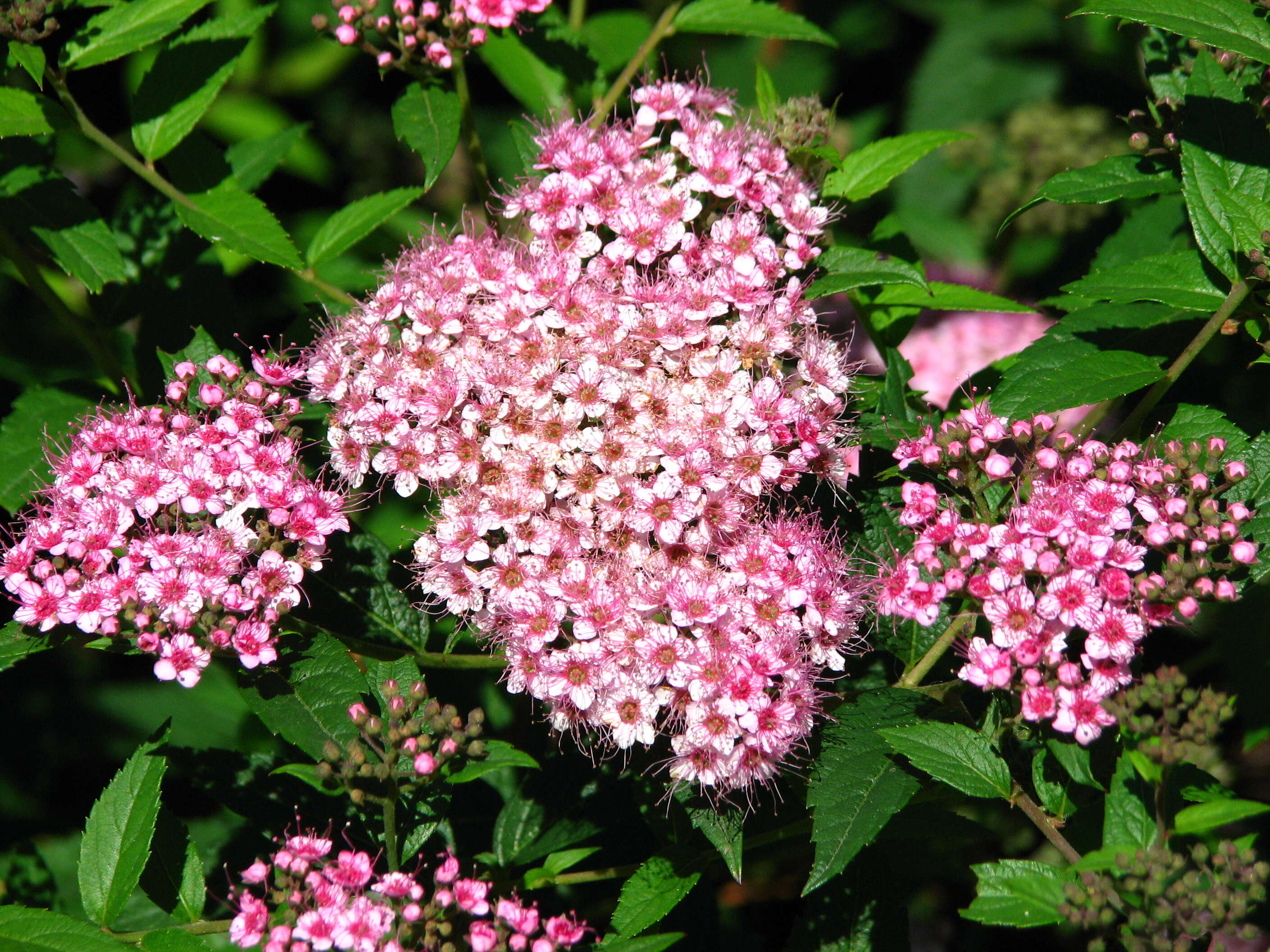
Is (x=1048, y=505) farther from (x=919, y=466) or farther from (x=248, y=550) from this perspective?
(x=248, y=550)

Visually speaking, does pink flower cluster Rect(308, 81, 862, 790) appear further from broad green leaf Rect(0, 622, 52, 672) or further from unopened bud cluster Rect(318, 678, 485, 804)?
broad green leaf Rect(0, 622, 52, 672)

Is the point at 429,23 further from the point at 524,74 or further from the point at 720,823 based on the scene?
the point at 720,823

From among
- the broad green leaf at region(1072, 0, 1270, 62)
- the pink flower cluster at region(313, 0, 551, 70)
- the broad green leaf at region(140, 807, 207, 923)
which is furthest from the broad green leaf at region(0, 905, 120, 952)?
the broad green leaf at region(1072, 0, 1270, 62)

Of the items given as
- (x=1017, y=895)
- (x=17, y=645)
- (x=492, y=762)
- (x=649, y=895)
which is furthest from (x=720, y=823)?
(x=17, y=645)

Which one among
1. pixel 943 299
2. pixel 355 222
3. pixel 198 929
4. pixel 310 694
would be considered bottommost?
pixel 198 929

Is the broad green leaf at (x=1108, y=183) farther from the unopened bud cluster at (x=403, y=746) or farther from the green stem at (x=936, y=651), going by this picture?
the unopened bud cluster at (x=403, y=746)
